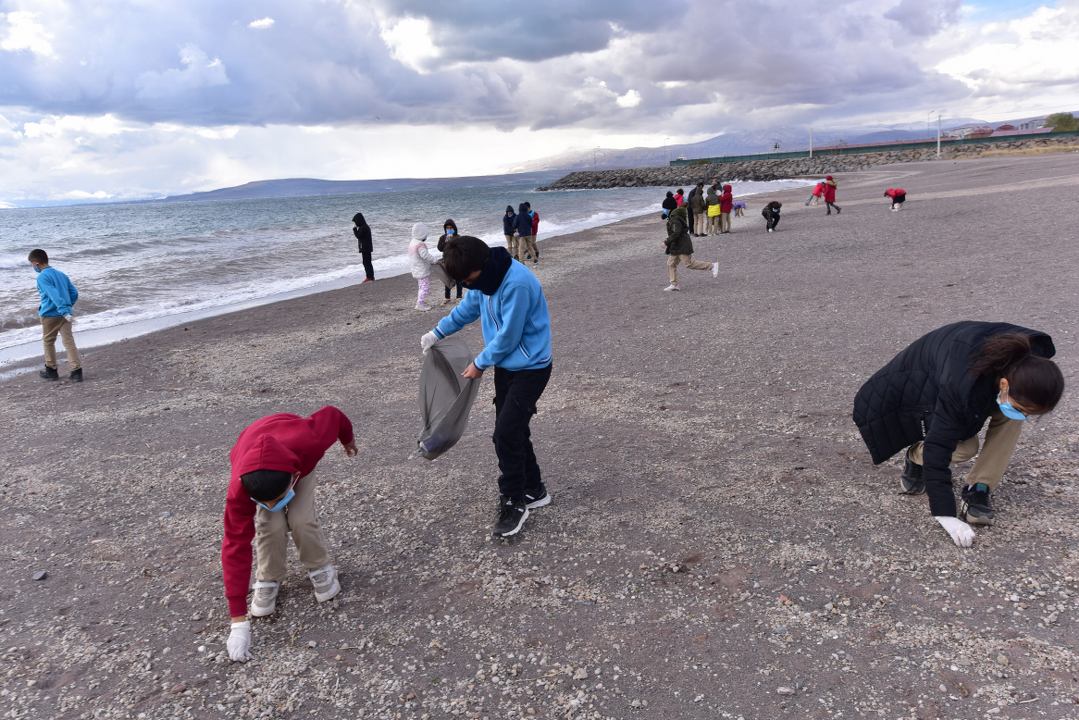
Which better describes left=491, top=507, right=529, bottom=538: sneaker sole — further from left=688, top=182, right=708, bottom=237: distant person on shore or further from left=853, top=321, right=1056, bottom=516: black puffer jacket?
left=688, top=182, right=708, bottom=237: distant person on shore

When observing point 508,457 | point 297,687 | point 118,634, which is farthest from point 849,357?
point 118,634

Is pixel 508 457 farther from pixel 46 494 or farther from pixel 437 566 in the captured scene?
pixel 46 494

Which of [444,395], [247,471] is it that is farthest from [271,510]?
[444,395]

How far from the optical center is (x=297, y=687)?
2809mm

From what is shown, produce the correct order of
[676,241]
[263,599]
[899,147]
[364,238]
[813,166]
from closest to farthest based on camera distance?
[263,599] → [676,241] → [364,238] → [813,166] → [899,147]

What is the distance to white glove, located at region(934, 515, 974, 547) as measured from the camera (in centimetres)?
328

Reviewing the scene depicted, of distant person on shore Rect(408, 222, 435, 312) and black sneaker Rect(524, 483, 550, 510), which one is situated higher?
distant person on shore Rect(408, 222, 435, 312)

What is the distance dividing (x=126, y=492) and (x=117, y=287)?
16.3 m

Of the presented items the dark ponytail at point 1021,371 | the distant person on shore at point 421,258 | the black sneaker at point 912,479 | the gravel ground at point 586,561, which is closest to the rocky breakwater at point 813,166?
the distant person on shore at point 421,258

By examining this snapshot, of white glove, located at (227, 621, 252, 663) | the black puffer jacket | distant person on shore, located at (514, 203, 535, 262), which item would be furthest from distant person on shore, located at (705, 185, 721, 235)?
white glove, located at (227, 621, 252, 663)

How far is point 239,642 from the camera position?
2.96m

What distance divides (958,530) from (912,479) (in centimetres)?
59

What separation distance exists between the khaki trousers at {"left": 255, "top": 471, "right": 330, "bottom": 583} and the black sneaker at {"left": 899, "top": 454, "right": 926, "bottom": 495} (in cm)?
343

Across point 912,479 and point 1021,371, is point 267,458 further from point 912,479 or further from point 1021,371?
point 912,479
